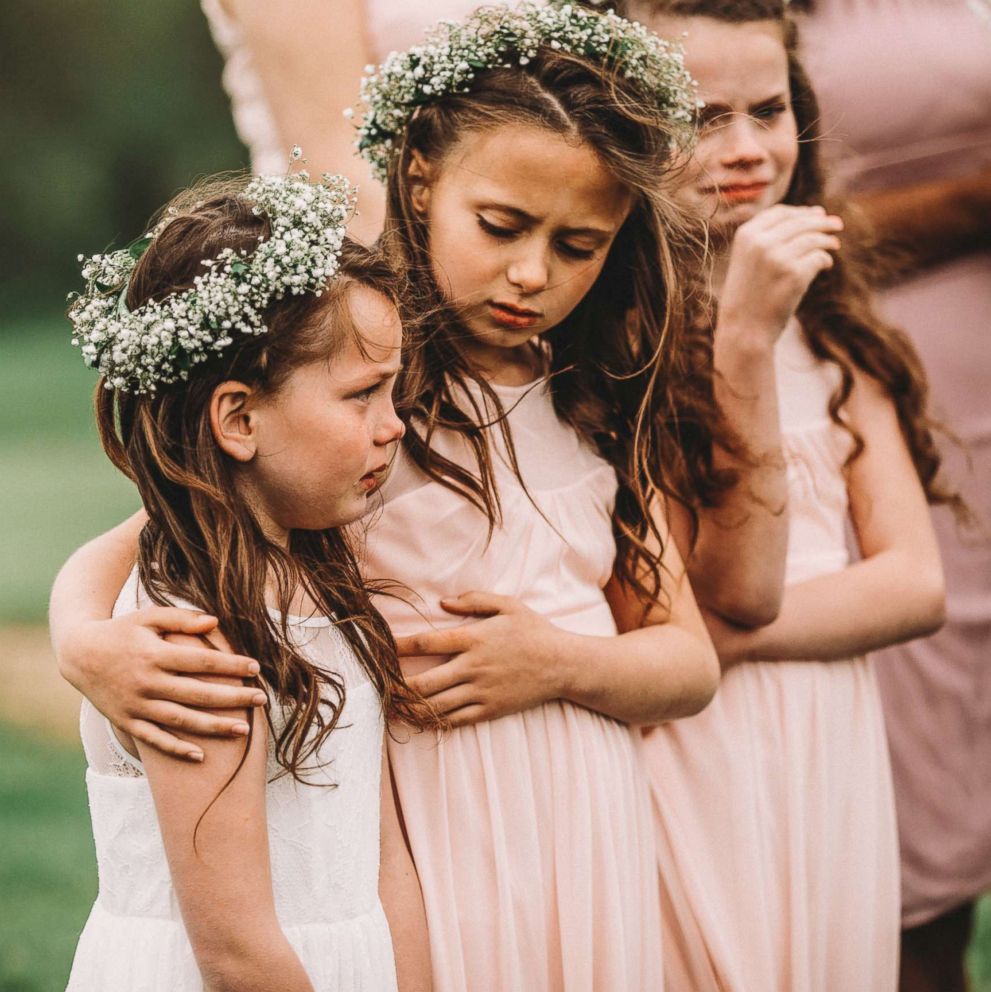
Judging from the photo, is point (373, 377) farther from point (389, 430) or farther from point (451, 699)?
point (451, 699)

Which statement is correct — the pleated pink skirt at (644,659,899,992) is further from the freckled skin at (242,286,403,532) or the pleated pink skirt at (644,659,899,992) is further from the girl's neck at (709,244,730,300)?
the freckled skin at (242,286,403,532)

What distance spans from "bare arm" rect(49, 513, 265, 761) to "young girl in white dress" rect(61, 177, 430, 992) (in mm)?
22

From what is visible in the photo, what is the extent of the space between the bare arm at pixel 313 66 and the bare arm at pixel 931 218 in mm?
1133

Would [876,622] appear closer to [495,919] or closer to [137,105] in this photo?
[495,919]

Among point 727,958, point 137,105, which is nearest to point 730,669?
point 727,958

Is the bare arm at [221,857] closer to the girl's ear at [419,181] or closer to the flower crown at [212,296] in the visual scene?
the flower crown at [212,296]

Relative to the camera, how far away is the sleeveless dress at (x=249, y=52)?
2.86 m

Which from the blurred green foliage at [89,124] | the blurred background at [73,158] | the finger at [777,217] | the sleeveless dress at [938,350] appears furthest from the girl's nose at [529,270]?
the blurred green foliage at [89,124]

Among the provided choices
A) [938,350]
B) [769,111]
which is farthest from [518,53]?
[938,350]

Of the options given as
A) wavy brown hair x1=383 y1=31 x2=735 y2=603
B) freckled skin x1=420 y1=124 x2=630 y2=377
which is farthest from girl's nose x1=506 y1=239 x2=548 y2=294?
wavy brown hair x1=383 y1=31 x2=735 y2=603

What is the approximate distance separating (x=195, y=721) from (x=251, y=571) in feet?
0.70

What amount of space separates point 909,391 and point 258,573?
1411 mm

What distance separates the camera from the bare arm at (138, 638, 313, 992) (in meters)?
1.70

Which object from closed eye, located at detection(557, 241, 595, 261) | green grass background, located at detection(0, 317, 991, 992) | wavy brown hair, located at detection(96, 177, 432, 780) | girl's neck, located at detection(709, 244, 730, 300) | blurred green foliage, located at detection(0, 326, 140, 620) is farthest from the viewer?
blurred green foliage, located at detection(0, 326, 140, 620)
